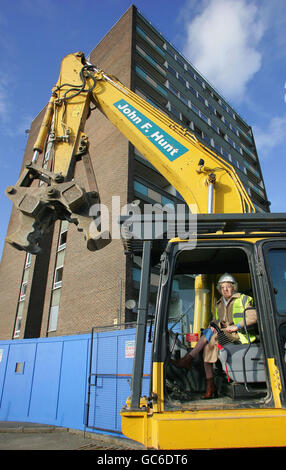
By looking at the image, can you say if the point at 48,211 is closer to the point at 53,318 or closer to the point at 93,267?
the point at 93,267

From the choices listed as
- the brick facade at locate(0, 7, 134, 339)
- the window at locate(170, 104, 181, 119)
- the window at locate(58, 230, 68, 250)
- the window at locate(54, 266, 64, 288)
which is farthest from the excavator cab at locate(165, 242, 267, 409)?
the window at locate(170, 104, 181, 119)

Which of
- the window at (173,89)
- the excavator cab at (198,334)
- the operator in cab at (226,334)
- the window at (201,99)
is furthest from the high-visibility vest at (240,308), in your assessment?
the window at (201,99)

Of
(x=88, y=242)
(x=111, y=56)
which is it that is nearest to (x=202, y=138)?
(x=111, y=56)

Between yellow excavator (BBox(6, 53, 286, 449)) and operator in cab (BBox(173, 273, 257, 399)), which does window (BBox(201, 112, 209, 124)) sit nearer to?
yellow excavator (BBox(6, 53, 286, 449))

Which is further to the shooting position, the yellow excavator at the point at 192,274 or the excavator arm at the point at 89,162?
the excavator arm at the point at 89,162

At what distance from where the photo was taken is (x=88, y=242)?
355cm

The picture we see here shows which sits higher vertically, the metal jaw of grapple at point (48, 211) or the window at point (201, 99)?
the window at point (201, 99)

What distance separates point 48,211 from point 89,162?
1.25 metres

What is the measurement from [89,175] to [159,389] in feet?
10.3

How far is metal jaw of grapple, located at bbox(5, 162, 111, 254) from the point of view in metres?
Answer: 3.56

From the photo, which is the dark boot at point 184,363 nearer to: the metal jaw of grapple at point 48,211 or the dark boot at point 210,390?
the dark boot at point 210,390

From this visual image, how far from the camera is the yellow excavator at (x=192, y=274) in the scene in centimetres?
207

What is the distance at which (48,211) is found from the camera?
150 inches

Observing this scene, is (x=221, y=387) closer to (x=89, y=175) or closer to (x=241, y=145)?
(x=89, y=175)
